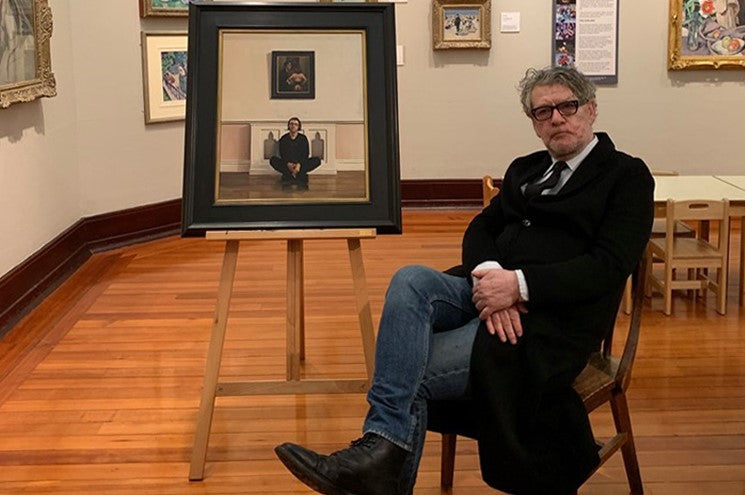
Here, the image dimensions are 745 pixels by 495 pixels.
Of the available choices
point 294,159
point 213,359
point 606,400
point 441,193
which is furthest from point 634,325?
point 441,193

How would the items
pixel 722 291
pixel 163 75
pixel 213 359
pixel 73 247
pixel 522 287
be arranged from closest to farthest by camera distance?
pixel 522 287, pixel 213 359, pixel 722 291, pixel 73 247, pixel 163 75

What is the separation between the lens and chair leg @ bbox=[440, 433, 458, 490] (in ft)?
11.5

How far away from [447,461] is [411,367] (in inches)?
26.3

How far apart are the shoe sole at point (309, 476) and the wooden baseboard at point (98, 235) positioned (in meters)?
2.99

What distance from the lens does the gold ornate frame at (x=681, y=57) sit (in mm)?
8516

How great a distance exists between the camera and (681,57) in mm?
8586

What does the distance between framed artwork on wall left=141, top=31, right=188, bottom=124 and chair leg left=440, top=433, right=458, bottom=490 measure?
472cm

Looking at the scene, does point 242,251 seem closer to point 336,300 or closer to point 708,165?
point 336,300

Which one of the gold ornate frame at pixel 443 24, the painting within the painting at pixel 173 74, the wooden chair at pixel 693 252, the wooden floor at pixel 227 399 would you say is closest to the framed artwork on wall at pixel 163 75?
the painting within the painting at pixel 173 74

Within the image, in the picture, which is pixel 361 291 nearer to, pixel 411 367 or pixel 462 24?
pixel 411 367

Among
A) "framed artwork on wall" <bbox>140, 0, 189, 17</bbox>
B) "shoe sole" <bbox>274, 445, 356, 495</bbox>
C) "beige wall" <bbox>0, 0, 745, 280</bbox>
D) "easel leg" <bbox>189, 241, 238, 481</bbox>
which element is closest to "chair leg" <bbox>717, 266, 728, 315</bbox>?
"easel leg" <bbox>189, 241, 238, 481</bbox>

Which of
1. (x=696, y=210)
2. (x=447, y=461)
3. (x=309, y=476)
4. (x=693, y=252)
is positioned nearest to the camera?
(x=309, y=476)

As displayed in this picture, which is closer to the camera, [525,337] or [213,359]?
[525,337]

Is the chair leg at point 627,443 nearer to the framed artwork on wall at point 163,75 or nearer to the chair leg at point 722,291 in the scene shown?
the chair leg at point 722,291
